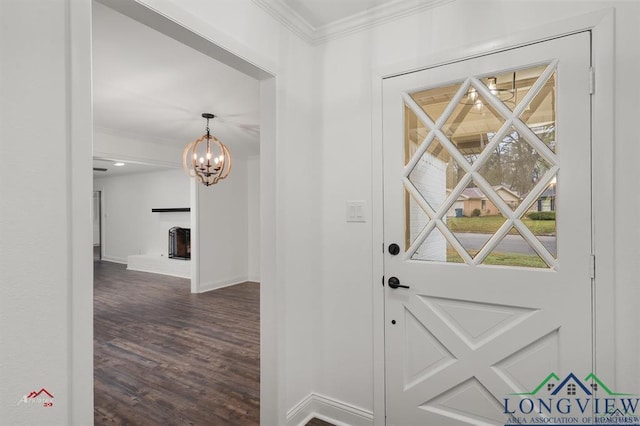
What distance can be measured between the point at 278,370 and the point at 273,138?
1.35 m

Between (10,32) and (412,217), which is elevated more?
(10,32)

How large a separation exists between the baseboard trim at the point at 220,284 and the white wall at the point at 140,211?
1.93 metres

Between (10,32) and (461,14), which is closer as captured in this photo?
(10,32)

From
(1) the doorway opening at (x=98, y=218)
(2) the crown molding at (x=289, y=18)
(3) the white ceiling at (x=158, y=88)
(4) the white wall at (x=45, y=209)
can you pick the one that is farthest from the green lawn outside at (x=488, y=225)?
(1) the doorway opening at (x=98, y=218)

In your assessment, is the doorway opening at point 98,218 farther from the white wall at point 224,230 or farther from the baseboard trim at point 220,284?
the baseboard trim at point 220,284

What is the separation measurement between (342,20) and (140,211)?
309 inches

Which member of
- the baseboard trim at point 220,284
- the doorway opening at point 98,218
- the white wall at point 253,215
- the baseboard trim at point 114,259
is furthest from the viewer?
the doorway opening at point 98,218

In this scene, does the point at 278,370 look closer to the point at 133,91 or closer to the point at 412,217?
the point at 412,217

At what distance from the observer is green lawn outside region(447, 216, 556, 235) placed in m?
1.59

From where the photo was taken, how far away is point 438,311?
1.81 metres

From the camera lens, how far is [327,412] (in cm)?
213

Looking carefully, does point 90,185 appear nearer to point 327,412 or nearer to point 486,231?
point 486,231

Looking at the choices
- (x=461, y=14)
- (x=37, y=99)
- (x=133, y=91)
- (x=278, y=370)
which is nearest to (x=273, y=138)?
(x=37, y=99)

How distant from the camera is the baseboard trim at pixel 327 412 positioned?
2.00 metres
